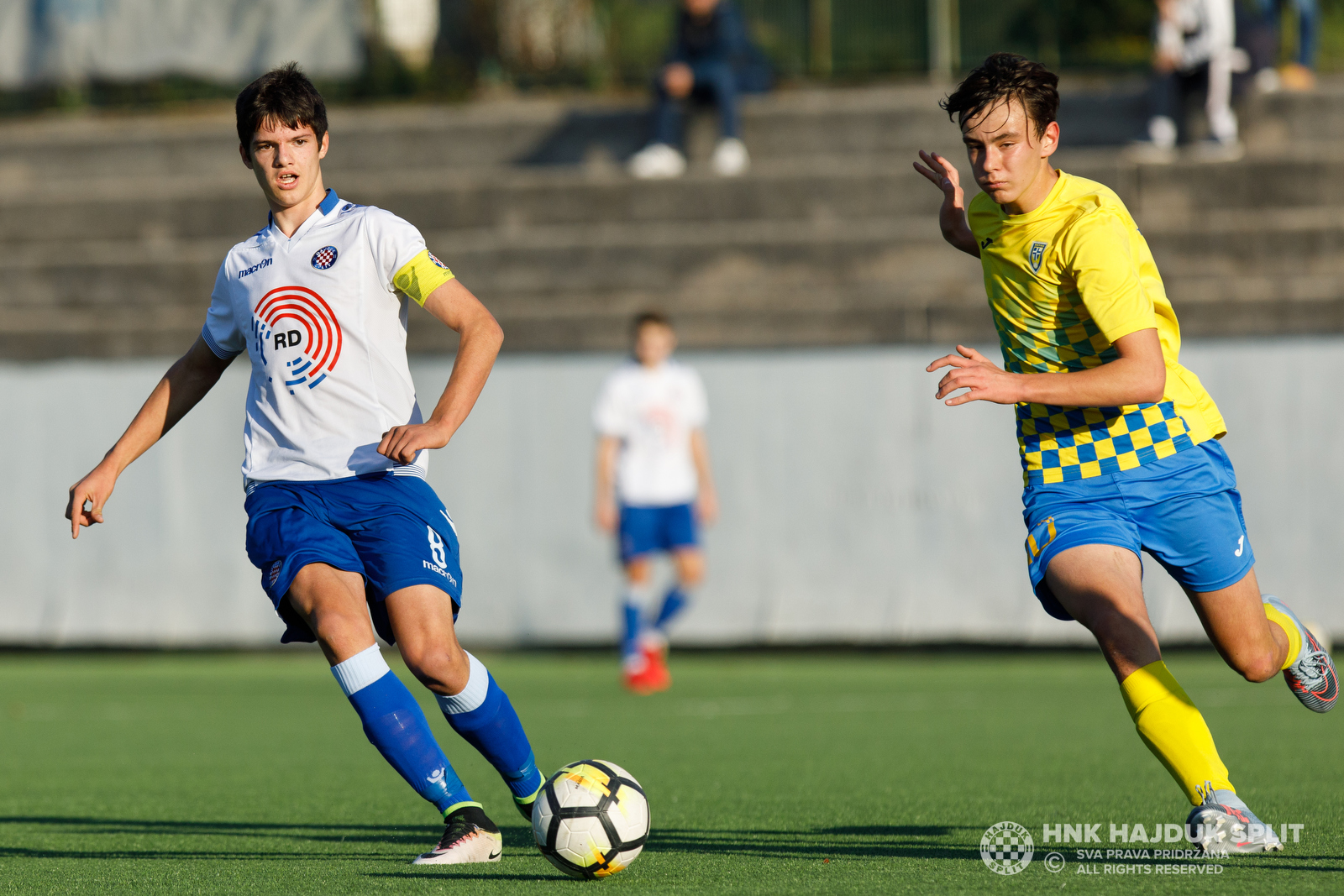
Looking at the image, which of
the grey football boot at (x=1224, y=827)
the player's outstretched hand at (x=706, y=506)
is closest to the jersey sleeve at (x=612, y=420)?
the player's outstretched hand at (x=706, y=506)

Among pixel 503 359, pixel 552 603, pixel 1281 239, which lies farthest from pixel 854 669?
pixel 1281 239

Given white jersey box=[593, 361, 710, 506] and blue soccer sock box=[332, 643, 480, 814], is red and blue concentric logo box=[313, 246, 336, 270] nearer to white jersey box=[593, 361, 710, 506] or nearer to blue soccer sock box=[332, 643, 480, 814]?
blue soccer sock box=[332, 643, 480, 814]

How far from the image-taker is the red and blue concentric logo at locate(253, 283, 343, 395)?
4.64m

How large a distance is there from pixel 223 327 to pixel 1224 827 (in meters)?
3.05

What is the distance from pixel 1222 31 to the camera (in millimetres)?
15586

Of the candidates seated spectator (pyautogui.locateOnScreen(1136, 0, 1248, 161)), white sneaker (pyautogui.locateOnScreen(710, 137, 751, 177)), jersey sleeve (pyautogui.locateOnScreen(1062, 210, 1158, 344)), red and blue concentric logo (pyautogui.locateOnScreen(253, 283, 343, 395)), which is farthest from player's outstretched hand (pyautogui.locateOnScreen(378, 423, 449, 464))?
white sneaker (pyautogui.locateOnScreen(710, 137, 751, 177))

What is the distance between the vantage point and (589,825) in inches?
173

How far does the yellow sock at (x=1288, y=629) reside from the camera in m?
4.87

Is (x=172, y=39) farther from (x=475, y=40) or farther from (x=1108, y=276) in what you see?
(x=1108, y=276)

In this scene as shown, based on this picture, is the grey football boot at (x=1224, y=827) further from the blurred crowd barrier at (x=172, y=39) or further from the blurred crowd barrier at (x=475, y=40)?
the blurred crowd barrier at (x=172, y=39)

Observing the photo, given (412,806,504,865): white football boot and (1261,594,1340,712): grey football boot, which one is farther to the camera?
(1261,594,1340,712): grey football boot

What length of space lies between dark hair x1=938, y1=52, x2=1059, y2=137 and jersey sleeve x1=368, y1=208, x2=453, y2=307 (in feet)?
4.77

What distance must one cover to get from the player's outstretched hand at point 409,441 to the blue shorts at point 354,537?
0.29m

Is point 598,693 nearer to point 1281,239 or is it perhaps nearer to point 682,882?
point 682,882
